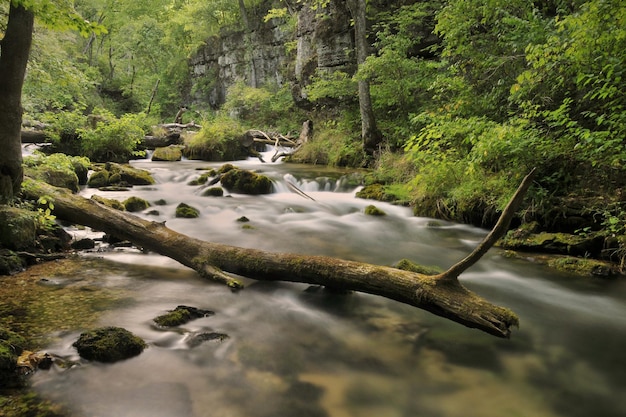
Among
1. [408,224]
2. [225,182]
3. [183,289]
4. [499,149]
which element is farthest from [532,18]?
[225,182]

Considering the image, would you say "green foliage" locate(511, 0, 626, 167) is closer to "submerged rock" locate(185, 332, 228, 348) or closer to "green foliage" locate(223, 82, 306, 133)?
"submerged rock" locate(185, 332, 228, 348)

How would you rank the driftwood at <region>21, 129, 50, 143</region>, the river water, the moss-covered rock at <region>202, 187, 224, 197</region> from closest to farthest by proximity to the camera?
the river water → the moss-covered rock at <region>202, 187, 224, 197</region> → the driftwood at <region>21, 129, 50, 143</region>

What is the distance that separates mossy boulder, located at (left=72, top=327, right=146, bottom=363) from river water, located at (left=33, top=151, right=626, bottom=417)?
0.08m

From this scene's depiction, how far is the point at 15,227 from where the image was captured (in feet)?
15.5

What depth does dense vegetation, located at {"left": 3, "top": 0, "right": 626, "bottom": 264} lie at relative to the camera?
5.44 m

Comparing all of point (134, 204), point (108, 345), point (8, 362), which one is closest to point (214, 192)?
point (134, 204)

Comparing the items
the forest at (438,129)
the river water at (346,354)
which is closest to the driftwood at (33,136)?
the forest at (438,129)

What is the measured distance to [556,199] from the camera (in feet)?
20.9

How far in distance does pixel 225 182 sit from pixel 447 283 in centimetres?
924

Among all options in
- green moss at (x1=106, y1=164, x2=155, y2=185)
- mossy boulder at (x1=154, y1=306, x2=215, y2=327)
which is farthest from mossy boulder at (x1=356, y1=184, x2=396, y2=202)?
mossy boulder at (x1=154, y1=306, x2=215, y2=327)

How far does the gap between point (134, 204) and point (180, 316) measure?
5.61 meters

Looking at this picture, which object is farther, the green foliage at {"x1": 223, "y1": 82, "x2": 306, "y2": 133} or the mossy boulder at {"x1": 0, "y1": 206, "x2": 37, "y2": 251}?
the green foliage at {"x1": 223, "y1": 82, "x2": 306, "y2": 133}

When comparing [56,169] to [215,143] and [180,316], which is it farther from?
[215,143]

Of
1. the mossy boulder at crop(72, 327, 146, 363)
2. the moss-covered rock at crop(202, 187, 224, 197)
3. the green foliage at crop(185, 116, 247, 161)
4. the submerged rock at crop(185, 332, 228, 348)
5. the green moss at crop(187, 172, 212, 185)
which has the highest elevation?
the green foliage at crop(185, 116, 247, 161)
